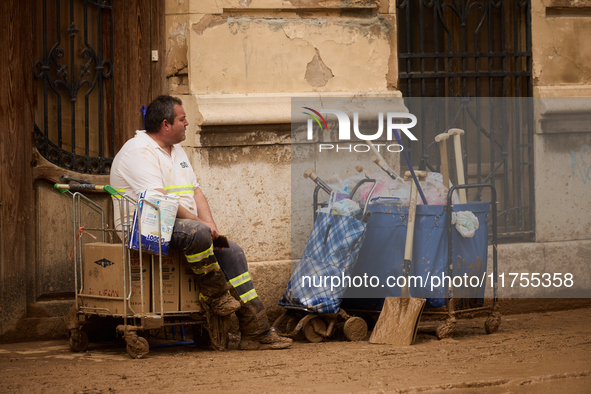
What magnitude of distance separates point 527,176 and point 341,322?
2.52m

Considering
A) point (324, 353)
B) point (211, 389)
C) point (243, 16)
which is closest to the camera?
point (211, 389)

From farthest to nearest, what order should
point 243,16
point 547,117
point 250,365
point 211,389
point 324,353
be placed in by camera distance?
1. point 547,117
2. point 243,16
3. point 324,353
4. point 250,365
5. point 211,389

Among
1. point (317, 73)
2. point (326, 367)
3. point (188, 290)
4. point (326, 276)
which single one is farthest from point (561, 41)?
point (188, 290)

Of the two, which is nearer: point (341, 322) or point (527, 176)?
point (341, 322)

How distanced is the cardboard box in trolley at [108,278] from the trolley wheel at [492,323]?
2633 mm

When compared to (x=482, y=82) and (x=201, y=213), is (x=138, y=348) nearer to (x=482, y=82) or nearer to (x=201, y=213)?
(x=201, y=213)

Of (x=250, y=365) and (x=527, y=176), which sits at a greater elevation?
(x=527, y=176)

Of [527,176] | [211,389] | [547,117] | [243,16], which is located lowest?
[211,389]

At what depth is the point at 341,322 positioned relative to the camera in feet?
19.2

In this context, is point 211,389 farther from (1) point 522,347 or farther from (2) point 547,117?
(2) point 547,117

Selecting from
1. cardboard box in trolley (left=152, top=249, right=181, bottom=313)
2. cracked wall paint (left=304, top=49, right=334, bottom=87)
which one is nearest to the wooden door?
cardboard box in trolley (left=152, top=249, right=181, bottom=313)

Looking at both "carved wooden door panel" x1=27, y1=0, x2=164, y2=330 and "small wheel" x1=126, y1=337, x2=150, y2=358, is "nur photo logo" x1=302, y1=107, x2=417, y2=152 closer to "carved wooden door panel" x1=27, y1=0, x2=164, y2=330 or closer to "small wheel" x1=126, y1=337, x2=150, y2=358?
"carved wooden door panel" x1=27, y1=0, x2=164, y2=330

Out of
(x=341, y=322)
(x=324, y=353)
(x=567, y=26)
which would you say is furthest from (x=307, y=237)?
(x=567, y=26)

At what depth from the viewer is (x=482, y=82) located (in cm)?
716
